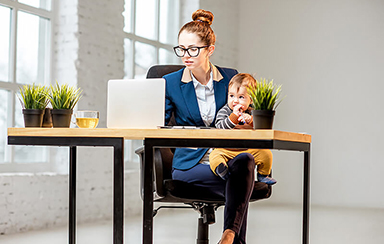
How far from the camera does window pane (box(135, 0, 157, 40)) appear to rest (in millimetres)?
5922

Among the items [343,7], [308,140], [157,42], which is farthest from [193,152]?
[343,7]

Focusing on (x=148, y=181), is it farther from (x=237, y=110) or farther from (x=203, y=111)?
(x=203, y=111)

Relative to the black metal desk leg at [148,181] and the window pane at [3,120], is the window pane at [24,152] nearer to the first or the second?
the window pane at [3,120]

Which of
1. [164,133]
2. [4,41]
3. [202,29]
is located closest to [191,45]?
[202,29]

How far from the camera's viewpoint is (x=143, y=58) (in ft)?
19.6

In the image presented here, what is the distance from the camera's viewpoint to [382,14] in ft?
22.8

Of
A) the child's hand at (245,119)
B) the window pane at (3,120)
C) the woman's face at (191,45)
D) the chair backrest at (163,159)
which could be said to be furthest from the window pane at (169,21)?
the child's hand at (245,119)

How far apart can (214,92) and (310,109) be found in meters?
4.85

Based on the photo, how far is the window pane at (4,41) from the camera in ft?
14.5

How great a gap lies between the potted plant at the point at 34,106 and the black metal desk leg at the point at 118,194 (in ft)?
1.18

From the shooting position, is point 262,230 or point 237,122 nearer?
point 237,122

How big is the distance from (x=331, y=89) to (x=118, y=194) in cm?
574

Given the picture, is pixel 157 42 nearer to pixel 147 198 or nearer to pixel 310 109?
pixel 310 109

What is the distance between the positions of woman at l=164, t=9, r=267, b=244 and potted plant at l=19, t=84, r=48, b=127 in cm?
63
